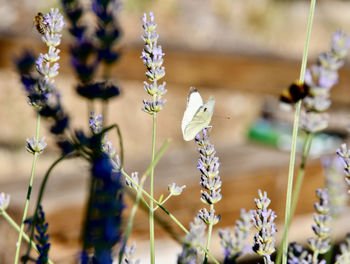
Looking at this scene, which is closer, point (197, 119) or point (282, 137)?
point (197, 119)

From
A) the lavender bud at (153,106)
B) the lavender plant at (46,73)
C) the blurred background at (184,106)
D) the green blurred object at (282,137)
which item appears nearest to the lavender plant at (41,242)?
the lavender plant at (46,73)

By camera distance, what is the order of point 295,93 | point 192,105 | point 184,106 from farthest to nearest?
point 184,106 < point 192,105 < point 295,93

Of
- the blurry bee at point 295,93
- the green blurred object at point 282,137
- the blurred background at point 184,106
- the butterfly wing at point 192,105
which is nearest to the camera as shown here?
the blurry bee at point 295,93

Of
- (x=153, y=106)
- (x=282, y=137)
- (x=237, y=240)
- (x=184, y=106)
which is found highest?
(x=184, y=106)

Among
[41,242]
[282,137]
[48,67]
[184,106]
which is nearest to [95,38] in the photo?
[48,67]

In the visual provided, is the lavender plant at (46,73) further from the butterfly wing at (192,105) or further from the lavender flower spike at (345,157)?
the lavender flower spike at (345,157)

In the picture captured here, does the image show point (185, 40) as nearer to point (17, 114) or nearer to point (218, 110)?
point (218, 110)

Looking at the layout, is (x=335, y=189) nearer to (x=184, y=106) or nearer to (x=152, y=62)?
(x=152, y=62)
